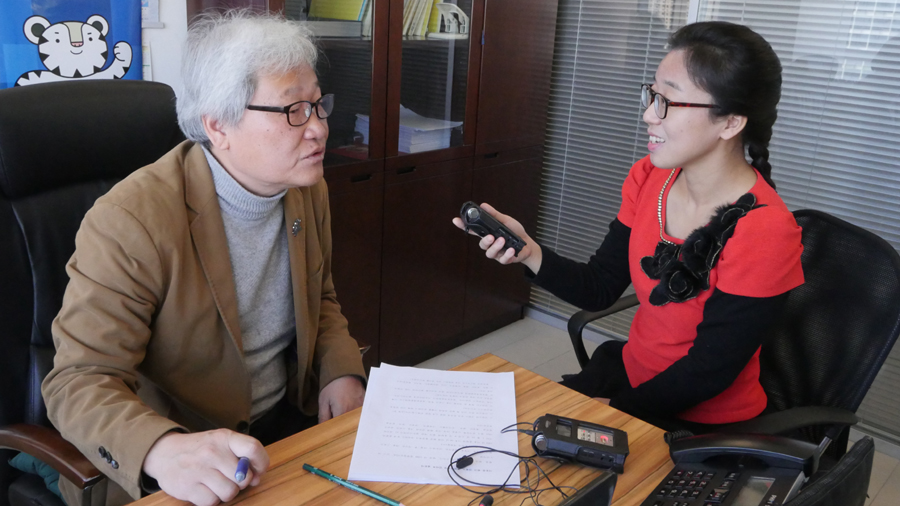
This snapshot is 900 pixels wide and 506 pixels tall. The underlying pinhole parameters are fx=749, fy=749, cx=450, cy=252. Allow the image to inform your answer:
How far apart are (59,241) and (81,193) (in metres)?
0.10

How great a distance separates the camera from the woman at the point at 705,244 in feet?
4.68

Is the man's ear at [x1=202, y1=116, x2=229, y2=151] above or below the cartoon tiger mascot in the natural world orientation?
below

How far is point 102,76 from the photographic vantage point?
199 cm

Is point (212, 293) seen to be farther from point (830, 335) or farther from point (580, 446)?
point (830, 335)

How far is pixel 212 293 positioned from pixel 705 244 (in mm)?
943

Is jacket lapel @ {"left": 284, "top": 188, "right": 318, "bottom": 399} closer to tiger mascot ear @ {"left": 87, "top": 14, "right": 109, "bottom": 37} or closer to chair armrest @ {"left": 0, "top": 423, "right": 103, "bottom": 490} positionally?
chair armrest @ {"left": 0, "top": 423, "right": 103, "bottom": 490}

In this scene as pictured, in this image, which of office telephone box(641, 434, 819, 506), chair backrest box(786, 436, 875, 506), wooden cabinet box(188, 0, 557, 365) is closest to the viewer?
chair backrest box(786, 436, 875, 506)

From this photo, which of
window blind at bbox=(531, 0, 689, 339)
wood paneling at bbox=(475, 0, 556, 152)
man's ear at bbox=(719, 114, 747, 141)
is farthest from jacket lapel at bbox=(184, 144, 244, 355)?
window blind at bbox=(531, 0, 689, 339)

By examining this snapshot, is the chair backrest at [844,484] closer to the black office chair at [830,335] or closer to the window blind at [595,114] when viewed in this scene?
the black office chair at [830,335]

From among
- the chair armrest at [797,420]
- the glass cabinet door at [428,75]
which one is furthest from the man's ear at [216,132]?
the glass cabinet door at [428,75]

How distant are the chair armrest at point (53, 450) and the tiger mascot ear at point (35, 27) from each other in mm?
1066

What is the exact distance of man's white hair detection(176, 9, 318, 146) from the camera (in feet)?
4.35

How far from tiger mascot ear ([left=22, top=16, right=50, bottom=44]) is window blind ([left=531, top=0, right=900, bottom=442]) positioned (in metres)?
2.06

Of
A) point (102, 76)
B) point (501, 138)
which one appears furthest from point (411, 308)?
point (102, 76)
